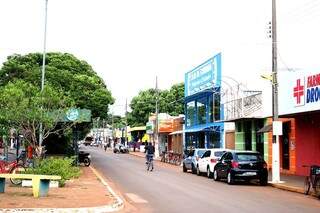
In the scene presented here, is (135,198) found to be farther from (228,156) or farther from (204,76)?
(204,76)

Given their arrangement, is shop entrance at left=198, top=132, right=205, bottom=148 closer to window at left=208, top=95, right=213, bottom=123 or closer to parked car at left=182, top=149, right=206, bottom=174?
window at left=208, top=95, right=213, bottom=123

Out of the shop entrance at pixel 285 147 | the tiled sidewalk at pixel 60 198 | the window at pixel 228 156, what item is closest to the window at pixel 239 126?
the shop entrance at pixel 285 147

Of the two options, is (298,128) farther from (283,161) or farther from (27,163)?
(27,163)

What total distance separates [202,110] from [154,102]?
38.6 metres

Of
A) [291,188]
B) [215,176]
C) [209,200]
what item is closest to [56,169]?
[209,200]

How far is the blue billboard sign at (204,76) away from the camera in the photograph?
47312 mm

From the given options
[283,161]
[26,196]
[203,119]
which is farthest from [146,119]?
[26,196]

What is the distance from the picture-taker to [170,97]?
89.2 m

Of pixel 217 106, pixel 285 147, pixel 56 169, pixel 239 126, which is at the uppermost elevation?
pixel 217 106

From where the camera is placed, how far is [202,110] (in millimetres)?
53438

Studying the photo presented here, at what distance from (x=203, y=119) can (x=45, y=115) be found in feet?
103

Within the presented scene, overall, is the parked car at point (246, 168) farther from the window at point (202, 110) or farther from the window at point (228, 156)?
the window at point (202, 110)

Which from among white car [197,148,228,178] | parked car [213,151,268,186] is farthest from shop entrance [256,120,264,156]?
parked car [213,151,268,186]

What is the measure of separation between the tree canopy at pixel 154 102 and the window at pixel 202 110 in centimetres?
3083
